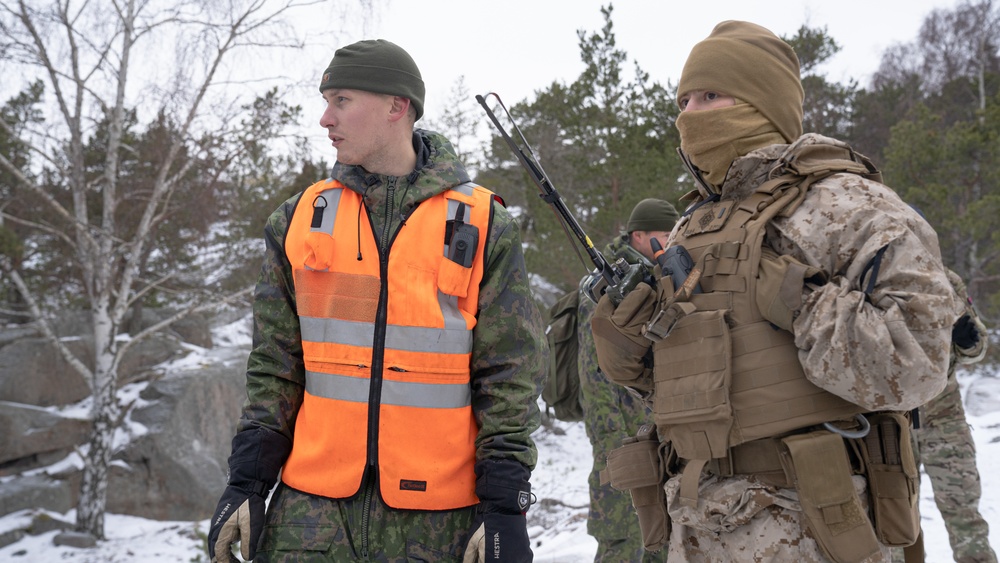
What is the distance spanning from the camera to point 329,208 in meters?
2.45

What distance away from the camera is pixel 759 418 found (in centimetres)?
210

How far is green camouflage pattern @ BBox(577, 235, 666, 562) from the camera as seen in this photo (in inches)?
169

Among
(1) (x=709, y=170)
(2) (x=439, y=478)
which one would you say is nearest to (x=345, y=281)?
(2) (x=439, y=478)

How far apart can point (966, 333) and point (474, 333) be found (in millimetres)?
2538

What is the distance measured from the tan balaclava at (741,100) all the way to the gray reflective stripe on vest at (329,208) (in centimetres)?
119

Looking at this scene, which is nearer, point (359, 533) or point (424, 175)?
point (359, 533)

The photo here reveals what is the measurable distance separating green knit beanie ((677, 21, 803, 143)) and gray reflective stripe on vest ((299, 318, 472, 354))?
116 cm

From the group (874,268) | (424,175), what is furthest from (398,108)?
(874,268)

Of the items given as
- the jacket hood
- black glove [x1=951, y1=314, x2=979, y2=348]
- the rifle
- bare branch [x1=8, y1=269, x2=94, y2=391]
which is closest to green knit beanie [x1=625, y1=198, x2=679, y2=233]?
black glove [x1=951, y1=314, x2=979, y2=348]

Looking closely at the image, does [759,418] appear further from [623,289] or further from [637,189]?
[637,189]

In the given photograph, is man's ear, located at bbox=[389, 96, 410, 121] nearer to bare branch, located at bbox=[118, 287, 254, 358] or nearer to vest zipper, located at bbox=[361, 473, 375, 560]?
vest zipper, located at bbox=[361, 473, 375, 560]

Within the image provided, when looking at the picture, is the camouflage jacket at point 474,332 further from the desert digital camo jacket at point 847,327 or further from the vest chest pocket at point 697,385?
the desert digital camo jacket at point 847,327

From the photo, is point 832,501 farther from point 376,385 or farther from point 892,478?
point 376,385

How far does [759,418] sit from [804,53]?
1532 centimetres
